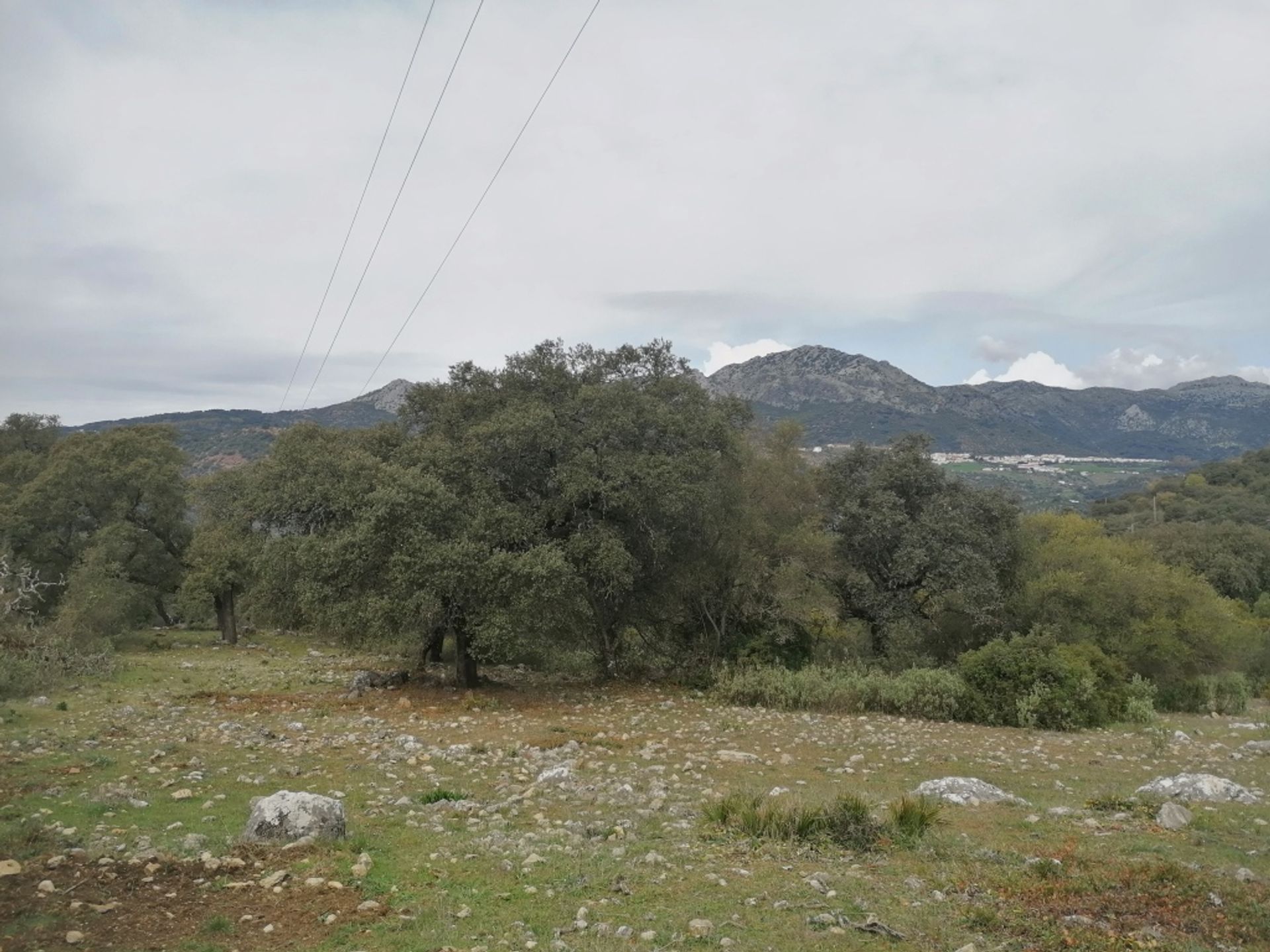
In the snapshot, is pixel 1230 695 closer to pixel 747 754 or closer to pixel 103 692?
pixel 747 754

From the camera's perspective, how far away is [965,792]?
11.1 meters

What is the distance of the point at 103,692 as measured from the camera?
19953mm

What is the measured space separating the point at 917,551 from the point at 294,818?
70.6 feet

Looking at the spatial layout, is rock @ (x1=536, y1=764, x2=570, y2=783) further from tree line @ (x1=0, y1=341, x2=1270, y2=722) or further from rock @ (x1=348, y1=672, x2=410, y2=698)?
rock @ (x1=348, y1=672, x2=410, y2=698)

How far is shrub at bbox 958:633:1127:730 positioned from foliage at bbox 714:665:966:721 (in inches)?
22.0

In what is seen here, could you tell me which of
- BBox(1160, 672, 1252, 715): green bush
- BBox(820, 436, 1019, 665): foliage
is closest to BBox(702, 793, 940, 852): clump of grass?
BBox(820, 436, 1019, 665): foliage

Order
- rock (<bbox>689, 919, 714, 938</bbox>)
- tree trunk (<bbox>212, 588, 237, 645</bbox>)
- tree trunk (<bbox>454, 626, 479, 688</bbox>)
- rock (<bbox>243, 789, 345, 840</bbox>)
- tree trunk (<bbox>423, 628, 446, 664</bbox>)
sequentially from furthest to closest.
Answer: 1. tree trunk (<bbox>212, 588, 237, 645</bbox>)
2. tree trunk (<bbox>423, 628, 446, 664</bbox>)
3. tree trunk (<bbox>454, 626, 479, 688</bbox>)
4. rock (<bbox>243, 789, 345, 840</bbox>)
5. rock (<bbox>689, 919, 714, 938</bbox>)

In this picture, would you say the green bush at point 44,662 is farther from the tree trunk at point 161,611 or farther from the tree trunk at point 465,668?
the tree trunk at point 161,611

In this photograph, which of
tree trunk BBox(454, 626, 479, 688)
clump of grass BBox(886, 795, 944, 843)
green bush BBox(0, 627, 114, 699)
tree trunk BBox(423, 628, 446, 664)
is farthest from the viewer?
tree trunk BBox(423, 628, 446, 664)

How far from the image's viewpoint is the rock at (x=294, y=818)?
8.31 m

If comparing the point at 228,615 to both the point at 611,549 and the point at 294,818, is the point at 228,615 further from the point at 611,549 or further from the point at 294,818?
the point at 294,818

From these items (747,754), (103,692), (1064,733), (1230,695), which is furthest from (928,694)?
(103,692)

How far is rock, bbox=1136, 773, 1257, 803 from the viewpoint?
1097 centimetres

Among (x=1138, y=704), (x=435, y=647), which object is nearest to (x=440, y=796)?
(x=435, y=647)
